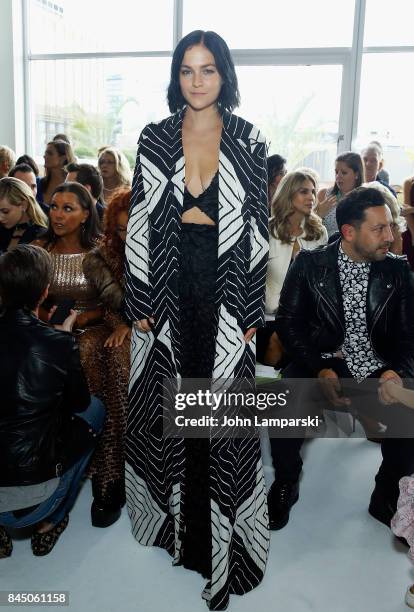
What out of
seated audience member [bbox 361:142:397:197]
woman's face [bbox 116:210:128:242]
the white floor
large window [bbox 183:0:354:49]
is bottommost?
the white floor

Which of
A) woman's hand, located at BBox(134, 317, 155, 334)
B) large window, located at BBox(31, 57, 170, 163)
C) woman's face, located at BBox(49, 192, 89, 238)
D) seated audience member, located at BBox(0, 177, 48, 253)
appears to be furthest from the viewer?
large window, located at BBox(31, 57, 170, 163)

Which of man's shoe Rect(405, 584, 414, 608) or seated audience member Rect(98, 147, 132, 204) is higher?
seated audience member Rect(98, 147, 132, 204)

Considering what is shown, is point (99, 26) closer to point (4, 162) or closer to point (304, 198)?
point (4, 162)

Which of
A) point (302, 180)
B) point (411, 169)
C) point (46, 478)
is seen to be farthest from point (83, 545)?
point (411, 169)

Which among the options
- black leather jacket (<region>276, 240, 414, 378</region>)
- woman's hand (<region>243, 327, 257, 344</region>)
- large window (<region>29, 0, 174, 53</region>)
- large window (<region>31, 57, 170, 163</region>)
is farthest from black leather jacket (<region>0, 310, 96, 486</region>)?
large window (<region>29, 0, 174, 53</region>)

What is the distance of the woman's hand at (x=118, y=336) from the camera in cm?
235

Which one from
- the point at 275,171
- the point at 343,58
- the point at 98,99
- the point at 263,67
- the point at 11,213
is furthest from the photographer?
the point at 98,99

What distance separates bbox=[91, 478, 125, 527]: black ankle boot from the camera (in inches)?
87.7

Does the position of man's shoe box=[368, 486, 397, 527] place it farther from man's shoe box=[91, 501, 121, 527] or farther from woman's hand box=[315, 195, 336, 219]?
woman's hand box=[315, 195, 336, 219]

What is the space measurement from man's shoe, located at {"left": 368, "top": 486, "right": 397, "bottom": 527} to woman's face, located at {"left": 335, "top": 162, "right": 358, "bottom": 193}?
2422 millimetres

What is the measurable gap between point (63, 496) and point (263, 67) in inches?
202

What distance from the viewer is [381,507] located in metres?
2.31

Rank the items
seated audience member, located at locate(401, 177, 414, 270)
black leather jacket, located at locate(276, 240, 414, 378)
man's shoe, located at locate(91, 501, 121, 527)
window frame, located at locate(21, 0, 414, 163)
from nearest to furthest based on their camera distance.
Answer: man's shoe, located at locate(91, 501, 121, 527), black leather jacket, located at locate(276, 240, 414, 378), seated audience member, located at locate(401, 177, 414, 270), window frame, located at locate(21, 0, 414, 163)

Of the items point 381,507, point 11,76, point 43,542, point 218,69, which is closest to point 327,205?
point 381,507
